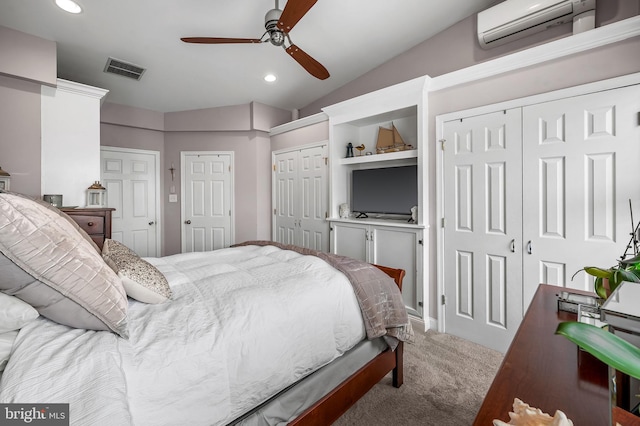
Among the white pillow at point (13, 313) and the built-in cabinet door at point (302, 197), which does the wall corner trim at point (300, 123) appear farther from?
the white pillow at point (13, 313)

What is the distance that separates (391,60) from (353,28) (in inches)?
30.0

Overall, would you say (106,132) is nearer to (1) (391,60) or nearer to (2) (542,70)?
(1) (391,60)

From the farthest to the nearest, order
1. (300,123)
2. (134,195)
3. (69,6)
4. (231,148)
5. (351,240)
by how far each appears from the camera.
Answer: (231,148) < (134,195) < (300,123) < (351,240) < (69,6)

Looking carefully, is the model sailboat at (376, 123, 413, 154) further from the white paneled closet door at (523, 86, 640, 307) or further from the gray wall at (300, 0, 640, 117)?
the white paneled closet door at (523, 86, 640, 307)

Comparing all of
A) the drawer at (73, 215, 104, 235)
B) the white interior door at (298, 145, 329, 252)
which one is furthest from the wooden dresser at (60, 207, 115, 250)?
the white interior door at (298, 145, 329, 252)

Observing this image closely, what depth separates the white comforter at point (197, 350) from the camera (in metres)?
0.78

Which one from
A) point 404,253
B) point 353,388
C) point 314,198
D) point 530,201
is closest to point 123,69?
point 314,198

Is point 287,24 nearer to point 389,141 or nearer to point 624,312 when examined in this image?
point 389,141

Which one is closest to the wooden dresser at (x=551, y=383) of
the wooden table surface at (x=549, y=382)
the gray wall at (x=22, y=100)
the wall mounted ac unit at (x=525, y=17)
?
the wooden table surface at (x=549, y=382)

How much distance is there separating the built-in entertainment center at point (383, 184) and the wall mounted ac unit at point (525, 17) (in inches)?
25.6

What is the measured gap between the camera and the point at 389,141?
3.53m

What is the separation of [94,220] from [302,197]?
248cm

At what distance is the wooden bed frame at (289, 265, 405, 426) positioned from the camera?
4.48 ft

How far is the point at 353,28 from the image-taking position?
9.84 ft
